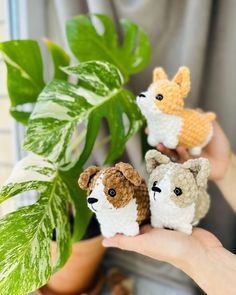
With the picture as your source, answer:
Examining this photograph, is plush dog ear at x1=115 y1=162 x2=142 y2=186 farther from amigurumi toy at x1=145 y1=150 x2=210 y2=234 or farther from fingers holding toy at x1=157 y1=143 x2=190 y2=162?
fingers holding toy at x1=157 y1=143 x2=190 y2=162

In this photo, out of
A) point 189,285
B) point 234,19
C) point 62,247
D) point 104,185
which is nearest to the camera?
point 104,185

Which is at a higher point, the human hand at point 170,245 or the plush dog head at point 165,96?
the plush dog head at point 165,96

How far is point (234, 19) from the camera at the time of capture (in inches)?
35.8

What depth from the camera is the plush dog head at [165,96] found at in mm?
689

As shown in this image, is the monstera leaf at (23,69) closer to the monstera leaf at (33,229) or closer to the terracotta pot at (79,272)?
the monstera leaf at (33,229)

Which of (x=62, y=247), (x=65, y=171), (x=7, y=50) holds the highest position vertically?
(x=7, y=50)

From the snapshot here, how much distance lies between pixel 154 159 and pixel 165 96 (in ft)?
0.41

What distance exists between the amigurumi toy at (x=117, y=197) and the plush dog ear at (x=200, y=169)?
102 mm

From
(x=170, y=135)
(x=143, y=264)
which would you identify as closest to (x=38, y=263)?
(x=170, y=135)

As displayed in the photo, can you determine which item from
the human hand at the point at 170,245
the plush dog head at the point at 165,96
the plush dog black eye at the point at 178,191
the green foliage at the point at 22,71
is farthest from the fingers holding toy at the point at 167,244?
the green foliage at the point at 22,71

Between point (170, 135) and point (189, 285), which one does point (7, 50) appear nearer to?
point (170, 135)

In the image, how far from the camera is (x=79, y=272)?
0.98 m

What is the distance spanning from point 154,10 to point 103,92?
32 centimetres

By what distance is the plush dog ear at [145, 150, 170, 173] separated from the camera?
0.67 meters
